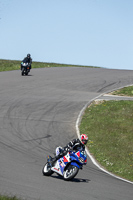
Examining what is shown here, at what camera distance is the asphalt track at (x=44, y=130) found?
32.9 ft

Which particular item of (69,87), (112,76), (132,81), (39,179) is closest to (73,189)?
(39,179)

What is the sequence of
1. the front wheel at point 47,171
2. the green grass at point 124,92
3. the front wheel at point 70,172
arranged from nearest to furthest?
1. the front wheel at point 70,172
2. the front wheel at point 47,171
3. the green grass at point 124,92

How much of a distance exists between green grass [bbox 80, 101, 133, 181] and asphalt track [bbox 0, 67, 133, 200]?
0.98 meters

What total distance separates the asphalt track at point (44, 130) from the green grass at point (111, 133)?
0.98 m

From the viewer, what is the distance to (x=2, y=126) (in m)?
19.6

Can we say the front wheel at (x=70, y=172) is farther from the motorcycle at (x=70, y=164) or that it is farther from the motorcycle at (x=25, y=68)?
the motorcycle at (x=25, y=68)

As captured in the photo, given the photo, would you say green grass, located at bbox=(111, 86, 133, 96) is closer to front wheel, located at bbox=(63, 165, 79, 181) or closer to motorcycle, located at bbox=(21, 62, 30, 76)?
motorcycle, located at bbox=(21, 62, 30, 76)

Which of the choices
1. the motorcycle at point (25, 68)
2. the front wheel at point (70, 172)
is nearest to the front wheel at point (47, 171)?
the front wheel at point (70, 172)

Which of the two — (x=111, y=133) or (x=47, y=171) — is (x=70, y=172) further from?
(x=111, y=133)

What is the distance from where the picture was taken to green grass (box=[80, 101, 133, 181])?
53.9 feet

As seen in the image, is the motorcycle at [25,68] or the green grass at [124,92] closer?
the green grass at [124,92]

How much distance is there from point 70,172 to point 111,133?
9.34 m

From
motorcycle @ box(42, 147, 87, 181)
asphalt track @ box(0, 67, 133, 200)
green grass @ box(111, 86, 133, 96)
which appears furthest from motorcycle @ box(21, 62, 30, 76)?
motorcycle @ box(42, 147, 87, 181)

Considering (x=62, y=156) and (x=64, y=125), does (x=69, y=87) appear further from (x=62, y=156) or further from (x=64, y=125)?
(x=62, y=156)
